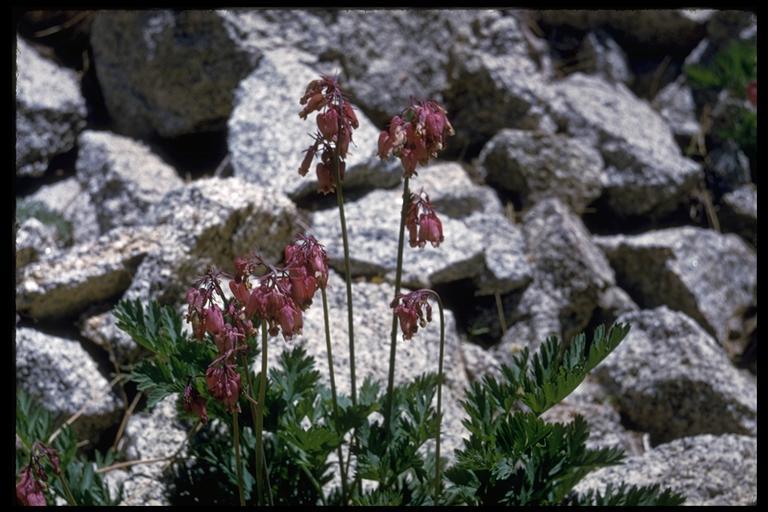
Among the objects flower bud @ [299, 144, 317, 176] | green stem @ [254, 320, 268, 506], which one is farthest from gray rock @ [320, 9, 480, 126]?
green stem @ [254, 320, 268, 506]

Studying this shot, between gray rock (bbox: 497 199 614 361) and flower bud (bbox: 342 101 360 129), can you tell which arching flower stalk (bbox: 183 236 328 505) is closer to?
flower bud (bbox: 342 101 360 129)

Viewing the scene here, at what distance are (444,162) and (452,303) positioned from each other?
4.14 ft

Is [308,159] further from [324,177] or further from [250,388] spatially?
[250,388]

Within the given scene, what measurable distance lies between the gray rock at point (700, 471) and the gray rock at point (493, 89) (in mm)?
2768

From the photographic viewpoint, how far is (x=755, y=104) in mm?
6938

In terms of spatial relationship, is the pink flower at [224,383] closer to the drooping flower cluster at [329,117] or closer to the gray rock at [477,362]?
the drooping flower cluster at [329,117]

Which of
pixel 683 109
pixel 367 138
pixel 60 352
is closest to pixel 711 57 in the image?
pixel 683 109

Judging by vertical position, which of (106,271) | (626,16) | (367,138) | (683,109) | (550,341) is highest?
(626,16)

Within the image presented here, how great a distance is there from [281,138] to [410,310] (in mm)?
2917

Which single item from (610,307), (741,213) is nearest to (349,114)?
(610,307)

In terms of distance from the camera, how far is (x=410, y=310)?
3324 millimetres

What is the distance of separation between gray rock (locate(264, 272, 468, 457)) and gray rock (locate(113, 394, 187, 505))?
573 mm

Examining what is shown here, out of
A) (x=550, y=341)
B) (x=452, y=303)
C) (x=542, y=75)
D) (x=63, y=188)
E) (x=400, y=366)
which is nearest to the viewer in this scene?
(x=550, y=341)

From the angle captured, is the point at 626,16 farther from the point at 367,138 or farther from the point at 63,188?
the point at 63,188
